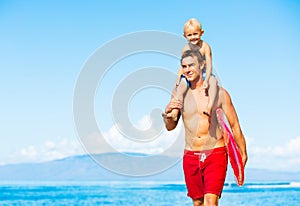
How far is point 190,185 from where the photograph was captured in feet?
17.4

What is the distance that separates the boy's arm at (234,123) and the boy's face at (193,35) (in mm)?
554

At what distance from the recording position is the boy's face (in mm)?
5057

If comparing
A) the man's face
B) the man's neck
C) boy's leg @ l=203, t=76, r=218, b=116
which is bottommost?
boy's leg @ l=203, t=76, r=218, b=116

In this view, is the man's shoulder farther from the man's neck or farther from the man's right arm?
the man's right arm

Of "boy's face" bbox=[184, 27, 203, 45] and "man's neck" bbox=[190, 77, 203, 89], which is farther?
"man's neck" bbox=[190, 77, 203, 89]

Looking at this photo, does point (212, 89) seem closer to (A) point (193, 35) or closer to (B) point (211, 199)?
(A) point (193, 35)

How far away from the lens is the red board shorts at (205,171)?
5094 millimetres

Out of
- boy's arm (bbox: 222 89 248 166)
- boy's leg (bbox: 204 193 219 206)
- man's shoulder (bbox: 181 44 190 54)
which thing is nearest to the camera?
boy's leg (bbox: 204 193 219 206)

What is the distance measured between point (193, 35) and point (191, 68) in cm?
30

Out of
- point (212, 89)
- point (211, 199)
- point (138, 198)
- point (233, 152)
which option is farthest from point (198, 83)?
point (138, 198)

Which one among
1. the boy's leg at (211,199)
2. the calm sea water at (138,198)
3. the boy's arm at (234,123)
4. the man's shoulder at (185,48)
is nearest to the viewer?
the boy's leg at (211,199)

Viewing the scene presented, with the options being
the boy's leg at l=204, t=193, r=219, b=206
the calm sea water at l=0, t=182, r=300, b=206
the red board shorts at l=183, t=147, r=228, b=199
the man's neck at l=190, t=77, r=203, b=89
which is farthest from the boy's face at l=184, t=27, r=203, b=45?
the calm sea water at l=0, t=182, r=300, b=206

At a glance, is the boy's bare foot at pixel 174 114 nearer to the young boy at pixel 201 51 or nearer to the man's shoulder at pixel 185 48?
the young boy at pixel 201 51

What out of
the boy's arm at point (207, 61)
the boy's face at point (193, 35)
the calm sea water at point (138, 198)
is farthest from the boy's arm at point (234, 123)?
the calm sea water at point (138, 198)
